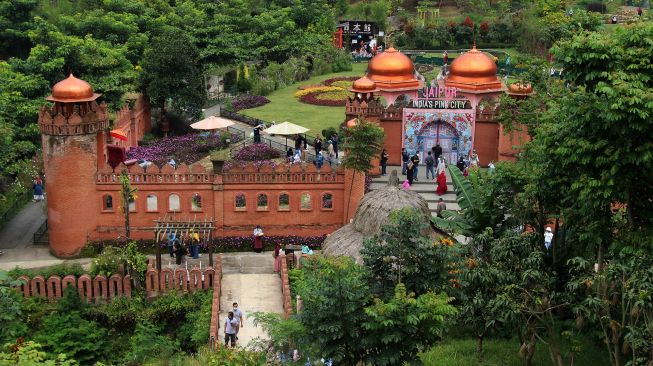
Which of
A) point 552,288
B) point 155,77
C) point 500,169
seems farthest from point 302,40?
point 552,288

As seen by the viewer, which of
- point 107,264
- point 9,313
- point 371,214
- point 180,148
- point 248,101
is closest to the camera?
point 9,313

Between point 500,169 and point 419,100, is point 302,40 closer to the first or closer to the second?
point 419,100

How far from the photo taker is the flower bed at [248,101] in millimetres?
51781

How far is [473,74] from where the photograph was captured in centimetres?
3925

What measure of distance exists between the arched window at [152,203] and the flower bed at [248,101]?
1964cm

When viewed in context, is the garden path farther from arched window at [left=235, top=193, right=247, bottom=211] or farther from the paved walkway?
the paved walkway

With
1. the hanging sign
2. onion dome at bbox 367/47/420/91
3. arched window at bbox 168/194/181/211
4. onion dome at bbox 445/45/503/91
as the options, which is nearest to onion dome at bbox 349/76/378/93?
the hanging sign

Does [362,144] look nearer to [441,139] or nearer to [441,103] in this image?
[441,103]

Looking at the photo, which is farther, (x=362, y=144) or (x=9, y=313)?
(x=362, y=144)

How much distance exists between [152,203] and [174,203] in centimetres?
77

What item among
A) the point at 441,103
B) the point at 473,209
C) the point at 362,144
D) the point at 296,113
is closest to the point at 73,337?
the point at 362,144

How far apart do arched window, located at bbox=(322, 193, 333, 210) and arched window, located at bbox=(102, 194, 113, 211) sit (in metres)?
7.31

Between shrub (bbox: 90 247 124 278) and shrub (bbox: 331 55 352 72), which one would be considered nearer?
shrub (bbox: 90 247 124 278)

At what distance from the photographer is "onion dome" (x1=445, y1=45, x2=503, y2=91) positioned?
39.2 metres
